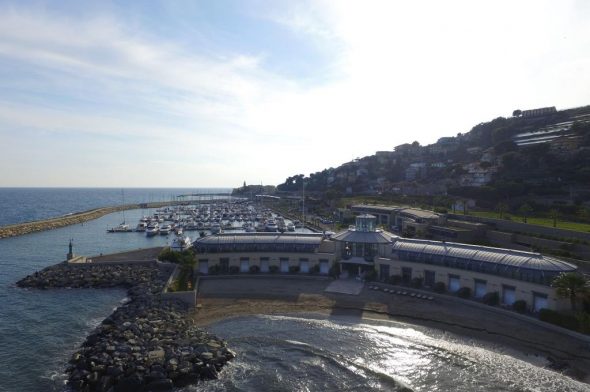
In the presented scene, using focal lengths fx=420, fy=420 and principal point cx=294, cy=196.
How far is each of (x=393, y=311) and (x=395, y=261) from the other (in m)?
7.82

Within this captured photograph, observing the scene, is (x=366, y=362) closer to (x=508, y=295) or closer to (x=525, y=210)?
(x=508, y=295)

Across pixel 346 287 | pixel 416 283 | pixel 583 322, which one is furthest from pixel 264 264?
pixel 583 322

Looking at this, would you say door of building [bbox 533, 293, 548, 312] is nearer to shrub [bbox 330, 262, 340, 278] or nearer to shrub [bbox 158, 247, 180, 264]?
shrub [bbox 330, 262, 340, 278]

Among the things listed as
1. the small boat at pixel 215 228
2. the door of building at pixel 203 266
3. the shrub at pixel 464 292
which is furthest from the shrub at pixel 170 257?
the small boat at pixel 215 228

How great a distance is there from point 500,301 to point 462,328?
19.4 ft

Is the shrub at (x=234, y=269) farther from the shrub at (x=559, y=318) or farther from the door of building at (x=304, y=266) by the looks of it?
the shrub at (x=559, y=318)

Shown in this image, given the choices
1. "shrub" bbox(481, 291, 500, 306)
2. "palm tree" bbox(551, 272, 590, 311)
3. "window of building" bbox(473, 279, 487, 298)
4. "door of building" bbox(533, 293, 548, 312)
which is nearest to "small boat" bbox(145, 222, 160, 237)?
"window of building" bbox(473, 279, 487, 298)

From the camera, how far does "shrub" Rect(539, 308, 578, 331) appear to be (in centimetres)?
2997

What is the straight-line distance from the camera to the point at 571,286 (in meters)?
30.4

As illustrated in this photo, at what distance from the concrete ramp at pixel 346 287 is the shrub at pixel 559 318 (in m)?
15.4

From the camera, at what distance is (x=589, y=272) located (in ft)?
134

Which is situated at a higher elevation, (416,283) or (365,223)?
(365,223)

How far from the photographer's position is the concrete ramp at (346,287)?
4076 centimetres

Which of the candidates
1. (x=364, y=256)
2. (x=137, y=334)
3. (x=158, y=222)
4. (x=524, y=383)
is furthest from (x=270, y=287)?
(x=158, y=222)
